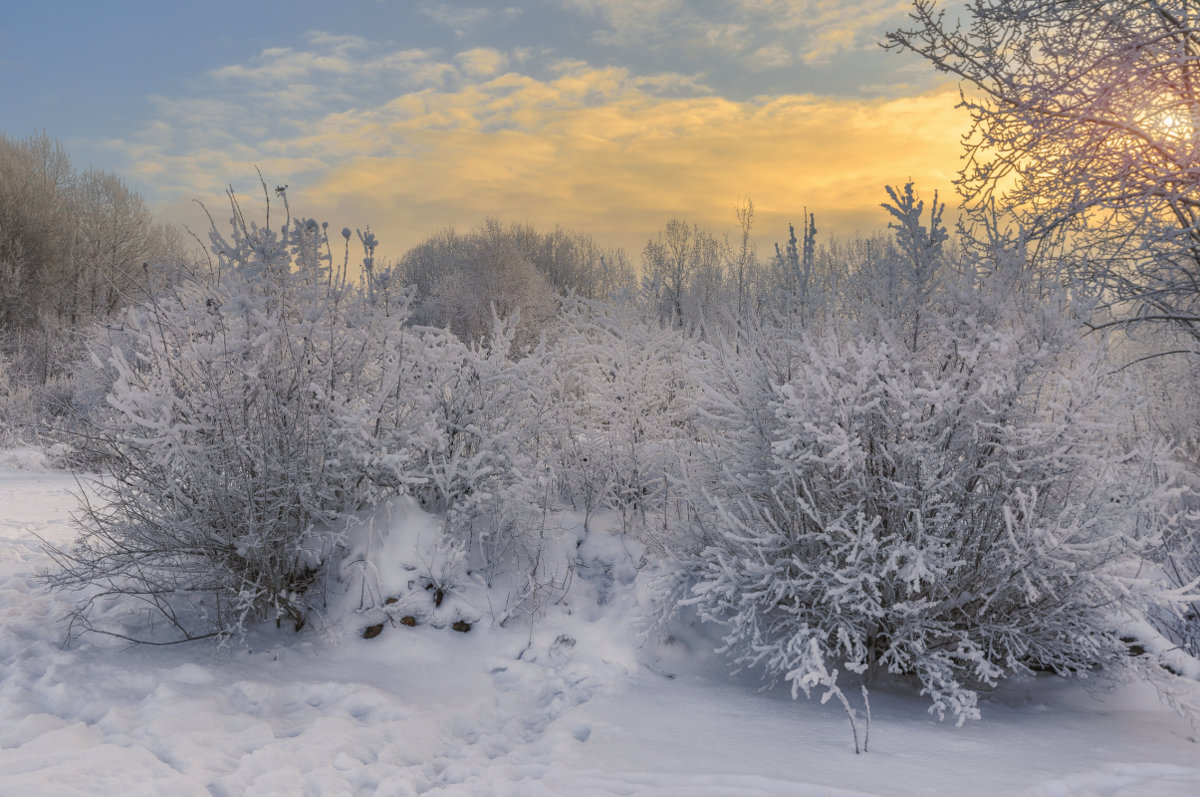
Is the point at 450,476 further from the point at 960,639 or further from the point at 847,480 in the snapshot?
the point at 960,639

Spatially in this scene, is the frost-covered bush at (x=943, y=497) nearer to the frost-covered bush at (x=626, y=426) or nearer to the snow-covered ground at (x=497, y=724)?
the snow-covered ground at (x=497, y=724)

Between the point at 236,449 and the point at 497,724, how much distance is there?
2235mm

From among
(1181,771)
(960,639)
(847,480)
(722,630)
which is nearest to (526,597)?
(722,630)

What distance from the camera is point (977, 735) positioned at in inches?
156

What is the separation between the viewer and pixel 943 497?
4301 mm

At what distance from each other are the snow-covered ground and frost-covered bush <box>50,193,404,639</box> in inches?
15.4

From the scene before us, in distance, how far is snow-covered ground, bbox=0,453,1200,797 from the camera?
3281 mm

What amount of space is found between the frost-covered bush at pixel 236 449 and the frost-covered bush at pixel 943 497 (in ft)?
8.62

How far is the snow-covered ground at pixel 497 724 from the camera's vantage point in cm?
328

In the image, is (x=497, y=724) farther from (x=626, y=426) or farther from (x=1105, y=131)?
(x=1105, y=131)

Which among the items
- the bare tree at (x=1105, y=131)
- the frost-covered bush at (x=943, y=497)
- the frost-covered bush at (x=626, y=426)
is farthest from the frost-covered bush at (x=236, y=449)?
the bare tree at (x=1105, y=131)

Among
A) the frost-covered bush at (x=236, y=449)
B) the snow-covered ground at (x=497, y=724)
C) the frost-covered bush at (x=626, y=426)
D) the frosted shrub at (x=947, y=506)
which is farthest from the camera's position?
the frost-covered bush at (x=626, y=426)

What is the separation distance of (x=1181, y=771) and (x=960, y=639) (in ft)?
4.00

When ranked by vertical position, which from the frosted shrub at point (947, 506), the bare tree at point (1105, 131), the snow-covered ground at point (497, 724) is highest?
the bare tree at point (1105, 131)
